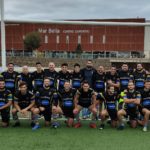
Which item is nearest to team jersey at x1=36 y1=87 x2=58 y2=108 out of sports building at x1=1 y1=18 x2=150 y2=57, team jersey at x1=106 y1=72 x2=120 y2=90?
team jersey at x1=106 y1=72 x2=120 y2=90

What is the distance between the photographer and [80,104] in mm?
7449

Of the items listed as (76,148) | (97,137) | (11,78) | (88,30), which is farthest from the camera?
(88,30)

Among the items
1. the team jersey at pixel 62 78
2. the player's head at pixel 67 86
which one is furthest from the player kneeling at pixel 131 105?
the team jersey at pixel 62 78

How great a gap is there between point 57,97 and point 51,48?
4296 cm

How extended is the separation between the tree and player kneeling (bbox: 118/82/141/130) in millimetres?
37514

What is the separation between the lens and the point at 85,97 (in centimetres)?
745

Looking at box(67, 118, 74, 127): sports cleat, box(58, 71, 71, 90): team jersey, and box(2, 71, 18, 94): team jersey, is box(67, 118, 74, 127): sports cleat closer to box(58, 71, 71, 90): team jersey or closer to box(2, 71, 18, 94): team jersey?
box(58, 71, 71, 90): team jersey

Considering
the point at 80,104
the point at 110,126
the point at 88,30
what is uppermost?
the point at 88,30

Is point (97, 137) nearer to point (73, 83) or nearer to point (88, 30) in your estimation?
point (73, 83)

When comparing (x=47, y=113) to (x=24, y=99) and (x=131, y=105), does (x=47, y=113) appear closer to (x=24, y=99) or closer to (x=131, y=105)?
(x=24, y=99)

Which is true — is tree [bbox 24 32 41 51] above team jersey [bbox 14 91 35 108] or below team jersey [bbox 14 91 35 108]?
above

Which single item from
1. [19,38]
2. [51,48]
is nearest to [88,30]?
[51,48]

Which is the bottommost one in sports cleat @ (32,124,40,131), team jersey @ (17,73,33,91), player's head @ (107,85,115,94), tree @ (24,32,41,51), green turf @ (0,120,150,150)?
green turf @ (0,120,150,150)

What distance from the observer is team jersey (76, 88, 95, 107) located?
743 centimetres
